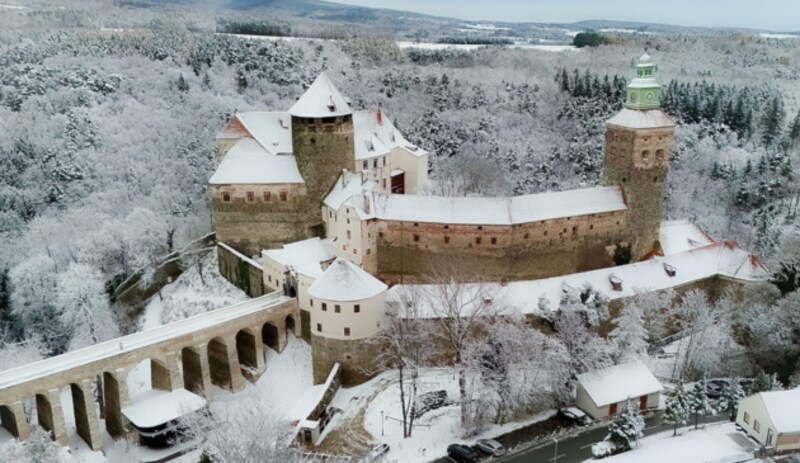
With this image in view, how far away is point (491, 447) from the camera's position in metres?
33.4

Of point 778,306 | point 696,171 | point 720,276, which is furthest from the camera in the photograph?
point 696,171

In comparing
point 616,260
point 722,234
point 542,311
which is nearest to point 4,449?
point 542,311

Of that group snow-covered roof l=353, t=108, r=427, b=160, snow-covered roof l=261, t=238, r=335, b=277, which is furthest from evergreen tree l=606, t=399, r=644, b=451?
snow-covered roof l=353, t=108, r=427, b=160

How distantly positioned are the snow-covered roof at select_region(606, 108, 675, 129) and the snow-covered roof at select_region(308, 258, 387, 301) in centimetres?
2015

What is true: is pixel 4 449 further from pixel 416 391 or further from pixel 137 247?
pixel 137 247

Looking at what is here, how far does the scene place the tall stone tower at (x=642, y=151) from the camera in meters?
46.9

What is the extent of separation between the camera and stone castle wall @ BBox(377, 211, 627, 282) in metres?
44.9

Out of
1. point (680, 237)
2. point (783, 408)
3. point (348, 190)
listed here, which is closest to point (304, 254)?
point (348, 190)

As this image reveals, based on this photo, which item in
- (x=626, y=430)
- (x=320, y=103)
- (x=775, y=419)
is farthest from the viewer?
(x=320, y=103)

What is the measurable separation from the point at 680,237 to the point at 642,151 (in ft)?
25.8

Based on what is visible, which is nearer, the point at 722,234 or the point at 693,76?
the point at 722,234

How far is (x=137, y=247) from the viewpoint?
2391 inches

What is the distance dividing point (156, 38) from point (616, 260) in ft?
288

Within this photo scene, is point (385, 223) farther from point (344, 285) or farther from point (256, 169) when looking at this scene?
point (256, 169)
